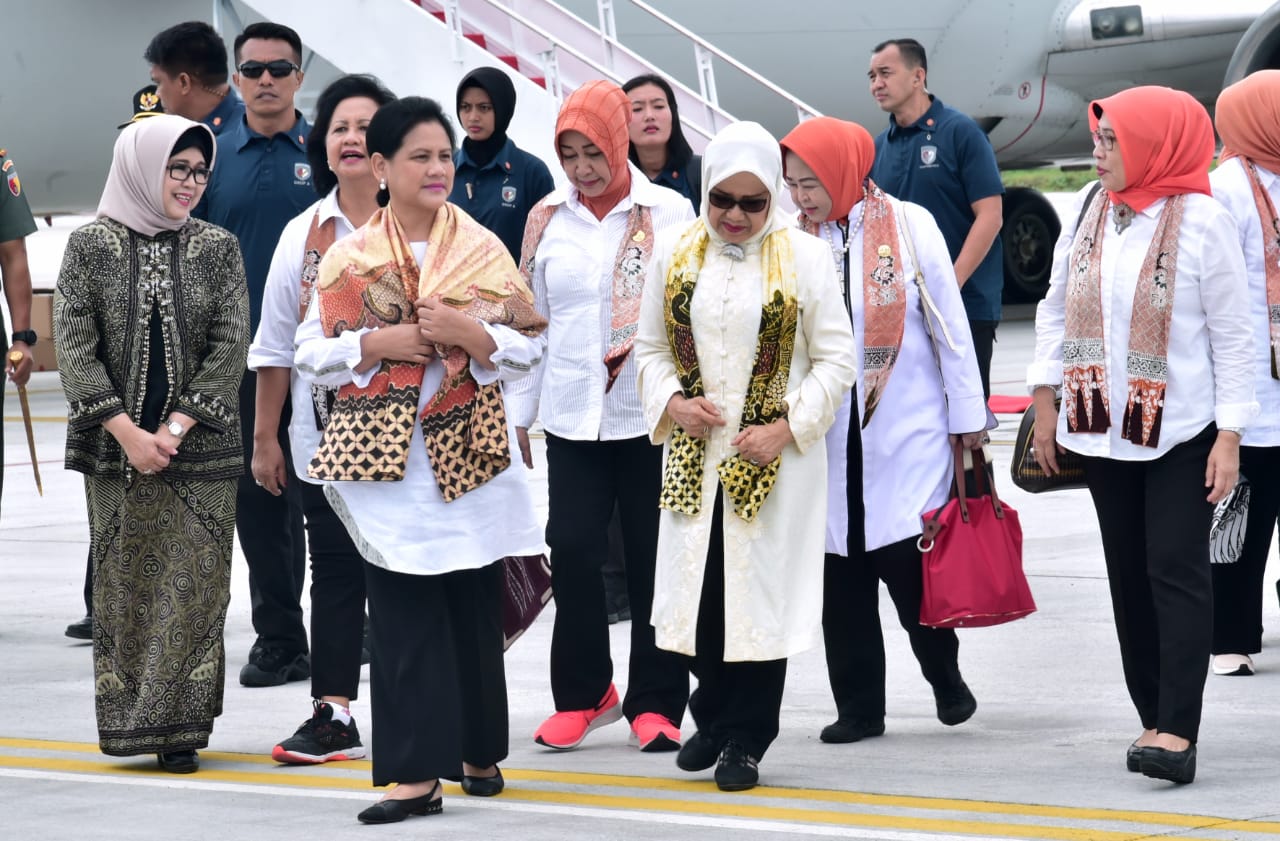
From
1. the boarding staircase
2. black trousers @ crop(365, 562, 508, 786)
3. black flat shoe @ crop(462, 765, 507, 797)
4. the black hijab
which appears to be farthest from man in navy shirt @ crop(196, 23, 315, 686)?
the boarding staircase

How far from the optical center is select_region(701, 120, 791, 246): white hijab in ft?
16.3

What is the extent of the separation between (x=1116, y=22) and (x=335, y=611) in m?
13.2

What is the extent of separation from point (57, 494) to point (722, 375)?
23.8 ft

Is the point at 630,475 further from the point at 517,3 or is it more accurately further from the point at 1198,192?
the point at 517,3

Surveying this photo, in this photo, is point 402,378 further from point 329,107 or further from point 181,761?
point 181,761

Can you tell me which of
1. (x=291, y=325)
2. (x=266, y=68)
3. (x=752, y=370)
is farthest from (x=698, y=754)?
(x=266, y=68)

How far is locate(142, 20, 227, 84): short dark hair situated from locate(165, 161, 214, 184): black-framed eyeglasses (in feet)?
5.46

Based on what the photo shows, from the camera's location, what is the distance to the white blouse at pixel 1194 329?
507cm

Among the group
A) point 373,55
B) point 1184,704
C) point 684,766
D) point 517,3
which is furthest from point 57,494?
point 1184,704

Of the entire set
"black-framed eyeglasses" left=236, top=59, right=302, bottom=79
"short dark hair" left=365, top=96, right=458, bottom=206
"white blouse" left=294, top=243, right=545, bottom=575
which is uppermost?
"black-framed eyeglasses" left=236, top=59, right=302, bottom=79

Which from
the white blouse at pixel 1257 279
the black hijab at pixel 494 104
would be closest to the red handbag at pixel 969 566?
the white blouse at pixel 1257 279

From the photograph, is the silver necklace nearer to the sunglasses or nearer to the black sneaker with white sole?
the sunglasses

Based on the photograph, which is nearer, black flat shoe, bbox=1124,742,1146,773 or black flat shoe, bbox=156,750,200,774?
black flat shoe, bbox=1124,742,1146,773

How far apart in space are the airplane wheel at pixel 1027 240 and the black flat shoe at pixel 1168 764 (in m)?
14.8
